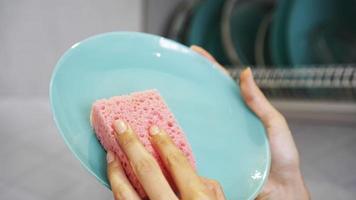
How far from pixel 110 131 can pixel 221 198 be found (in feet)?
0.55

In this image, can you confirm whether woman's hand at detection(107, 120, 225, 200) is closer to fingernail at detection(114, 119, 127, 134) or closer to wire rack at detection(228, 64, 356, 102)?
fingernail at detection(114, 119, 127, 134)

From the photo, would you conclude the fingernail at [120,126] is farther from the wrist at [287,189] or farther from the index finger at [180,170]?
the wrist at [287,189]

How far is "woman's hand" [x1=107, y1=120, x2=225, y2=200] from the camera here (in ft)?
1.50

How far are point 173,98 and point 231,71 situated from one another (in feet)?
1.54

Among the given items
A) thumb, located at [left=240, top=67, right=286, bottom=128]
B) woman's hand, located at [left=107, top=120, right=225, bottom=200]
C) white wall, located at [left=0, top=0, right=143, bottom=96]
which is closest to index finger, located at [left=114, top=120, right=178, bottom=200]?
woman's hand, located at [left=107, top=120, right=225, bottom=200]

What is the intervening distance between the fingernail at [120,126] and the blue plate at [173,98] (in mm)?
67

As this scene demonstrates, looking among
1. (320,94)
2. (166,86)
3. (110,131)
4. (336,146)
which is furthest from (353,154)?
(110,131)

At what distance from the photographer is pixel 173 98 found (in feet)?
2.15

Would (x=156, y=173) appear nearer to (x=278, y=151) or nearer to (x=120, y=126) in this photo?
(x=120, y=126)

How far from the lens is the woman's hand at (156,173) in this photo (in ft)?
1.50

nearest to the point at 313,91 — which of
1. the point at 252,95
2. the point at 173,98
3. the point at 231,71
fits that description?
the point at 231,71

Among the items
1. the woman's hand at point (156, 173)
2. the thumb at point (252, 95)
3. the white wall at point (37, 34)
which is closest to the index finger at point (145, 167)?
the woman's hand at point (156, 173)

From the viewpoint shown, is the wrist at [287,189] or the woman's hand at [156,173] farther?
the wrist at [287,189]

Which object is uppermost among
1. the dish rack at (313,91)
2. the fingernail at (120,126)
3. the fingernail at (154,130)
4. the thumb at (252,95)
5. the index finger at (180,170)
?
the fingernail at (120,126)
